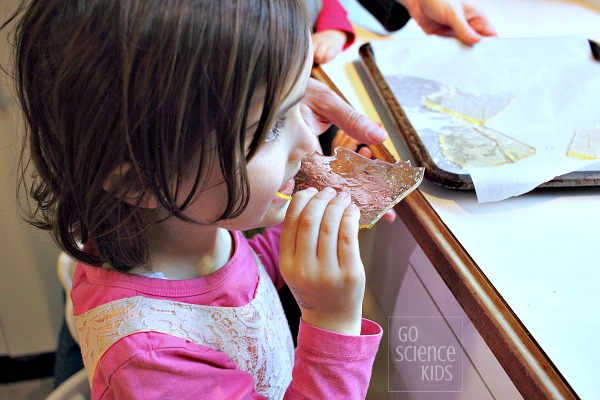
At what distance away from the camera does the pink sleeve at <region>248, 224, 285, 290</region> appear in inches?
33.9

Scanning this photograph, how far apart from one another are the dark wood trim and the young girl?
0.33 ft

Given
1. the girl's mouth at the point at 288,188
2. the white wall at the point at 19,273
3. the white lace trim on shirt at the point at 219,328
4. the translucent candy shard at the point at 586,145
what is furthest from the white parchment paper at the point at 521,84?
the white wall at the point at 19,273

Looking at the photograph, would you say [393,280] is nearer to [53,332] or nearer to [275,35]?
[275,35]

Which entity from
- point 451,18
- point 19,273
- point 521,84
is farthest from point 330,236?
point 19,273

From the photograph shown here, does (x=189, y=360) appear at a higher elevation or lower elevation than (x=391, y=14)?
lower

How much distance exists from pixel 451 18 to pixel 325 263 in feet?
2.09

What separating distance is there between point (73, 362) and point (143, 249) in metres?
0.49

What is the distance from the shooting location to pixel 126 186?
20.9 inches

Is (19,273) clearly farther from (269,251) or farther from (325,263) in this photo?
(325,263)

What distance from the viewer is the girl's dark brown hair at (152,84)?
457 mm

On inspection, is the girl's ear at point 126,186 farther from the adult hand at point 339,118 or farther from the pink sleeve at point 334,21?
the pink sleeve at point 334,21

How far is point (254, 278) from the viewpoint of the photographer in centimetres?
73

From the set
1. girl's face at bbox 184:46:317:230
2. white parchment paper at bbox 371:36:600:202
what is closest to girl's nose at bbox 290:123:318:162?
girl's face at bbox 184:46:317:230

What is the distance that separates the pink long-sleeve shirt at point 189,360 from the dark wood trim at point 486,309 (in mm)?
101
